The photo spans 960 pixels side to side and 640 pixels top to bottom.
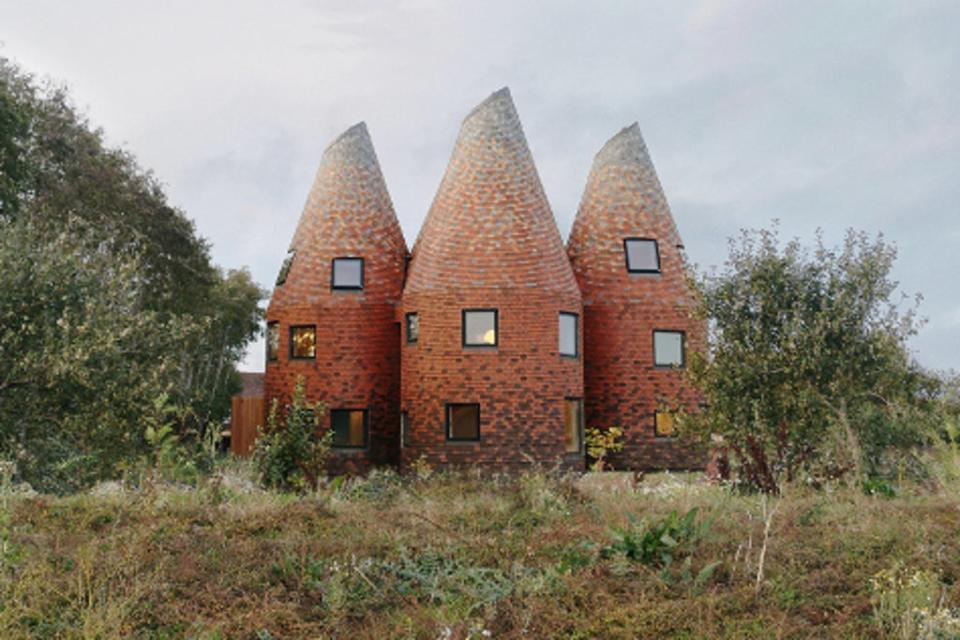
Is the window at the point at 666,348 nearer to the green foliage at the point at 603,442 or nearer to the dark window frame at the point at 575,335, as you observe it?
the green foliage at the point at 603,442

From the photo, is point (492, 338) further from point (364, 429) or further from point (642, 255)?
point (642, 255)

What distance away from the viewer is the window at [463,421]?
70.5ft

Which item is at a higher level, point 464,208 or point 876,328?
point 464,208

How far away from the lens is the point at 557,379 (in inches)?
854

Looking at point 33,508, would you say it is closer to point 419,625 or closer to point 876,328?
point 419,625

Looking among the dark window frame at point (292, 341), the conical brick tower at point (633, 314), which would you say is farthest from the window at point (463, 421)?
the dark window frame at point (292, 341)

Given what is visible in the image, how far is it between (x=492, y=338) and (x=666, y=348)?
5574mm

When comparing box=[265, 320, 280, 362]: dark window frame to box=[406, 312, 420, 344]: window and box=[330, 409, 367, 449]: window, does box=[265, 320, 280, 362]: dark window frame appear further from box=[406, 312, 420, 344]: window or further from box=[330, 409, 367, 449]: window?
box=[406, 312, 420, 344]: window

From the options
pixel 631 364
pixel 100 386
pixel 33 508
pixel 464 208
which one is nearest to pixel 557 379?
pixel 631 364

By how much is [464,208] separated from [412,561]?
15694 millimetres

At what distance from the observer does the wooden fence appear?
87.2 ft

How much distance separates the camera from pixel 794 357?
14.0 meters

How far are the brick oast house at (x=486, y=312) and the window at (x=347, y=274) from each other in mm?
41

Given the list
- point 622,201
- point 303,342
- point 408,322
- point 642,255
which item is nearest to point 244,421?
point 303,342
